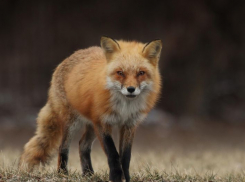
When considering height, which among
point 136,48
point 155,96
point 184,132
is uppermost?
point 136,48

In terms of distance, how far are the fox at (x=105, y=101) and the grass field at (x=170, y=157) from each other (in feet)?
0.82

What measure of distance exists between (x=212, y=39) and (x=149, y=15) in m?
1.96

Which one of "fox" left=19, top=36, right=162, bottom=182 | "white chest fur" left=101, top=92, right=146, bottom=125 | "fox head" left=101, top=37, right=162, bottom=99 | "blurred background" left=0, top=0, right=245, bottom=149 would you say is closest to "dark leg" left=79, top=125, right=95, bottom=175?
"fox" left=19, top=36, right=162, bottom=182

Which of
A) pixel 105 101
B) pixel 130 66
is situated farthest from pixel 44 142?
pixel 130 66

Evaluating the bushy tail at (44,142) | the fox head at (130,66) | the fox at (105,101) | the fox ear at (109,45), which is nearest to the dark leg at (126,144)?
the fox at (105,101)

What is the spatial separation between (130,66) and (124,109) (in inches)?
18.9

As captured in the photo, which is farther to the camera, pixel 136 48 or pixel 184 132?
pixel 184 132

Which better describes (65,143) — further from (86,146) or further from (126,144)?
(126,144)

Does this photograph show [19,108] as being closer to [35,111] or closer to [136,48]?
[35,111]

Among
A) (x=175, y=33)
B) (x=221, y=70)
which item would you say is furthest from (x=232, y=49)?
(x=175, y=33)

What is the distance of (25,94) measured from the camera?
1305 cm

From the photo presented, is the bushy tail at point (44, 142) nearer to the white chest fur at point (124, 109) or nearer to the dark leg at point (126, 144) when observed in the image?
the dark leg at point (126, 144)

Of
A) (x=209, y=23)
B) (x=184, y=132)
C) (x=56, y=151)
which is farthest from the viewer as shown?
(x=209, y=23)

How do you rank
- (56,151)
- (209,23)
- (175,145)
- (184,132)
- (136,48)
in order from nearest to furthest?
(136,48) < (56,151) < (175,145) < (184,132) < (209,23)
